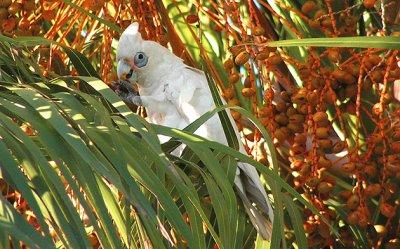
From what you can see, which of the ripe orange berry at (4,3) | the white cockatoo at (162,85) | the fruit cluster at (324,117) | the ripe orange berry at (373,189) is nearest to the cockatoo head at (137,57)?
the white cockatoo at (162,85)

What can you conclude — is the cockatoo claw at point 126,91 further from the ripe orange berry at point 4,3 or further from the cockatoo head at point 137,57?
the ripe orange berry at point 4,3

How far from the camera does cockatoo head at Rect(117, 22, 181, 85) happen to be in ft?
7.50

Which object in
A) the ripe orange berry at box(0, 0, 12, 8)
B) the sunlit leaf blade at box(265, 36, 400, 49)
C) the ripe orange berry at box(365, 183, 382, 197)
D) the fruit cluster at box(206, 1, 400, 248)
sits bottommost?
the ripe orange berry at box(365, 183, 382, 197)

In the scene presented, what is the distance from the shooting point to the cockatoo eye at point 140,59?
2305 mm

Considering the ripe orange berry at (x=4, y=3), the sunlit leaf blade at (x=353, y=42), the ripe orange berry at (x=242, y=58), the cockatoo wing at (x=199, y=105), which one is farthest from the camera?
the ripe orange berry at (x=4, y=3)

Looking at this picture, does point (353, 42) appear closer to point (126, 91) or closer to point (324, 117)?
point (324, 117)

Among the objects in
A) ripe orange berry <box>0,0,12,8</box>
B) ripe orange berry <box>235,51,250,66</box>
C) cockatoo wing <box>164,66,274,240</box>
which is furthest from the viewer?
ripe orange berry <box>0,0,12,8</box>

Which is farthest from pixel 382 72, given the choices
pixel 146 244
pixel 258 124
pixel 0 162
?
pixel 0 162

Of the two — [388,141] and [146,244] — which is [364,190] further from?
[146,244]

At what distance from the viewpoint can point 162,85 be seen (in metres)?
2.32

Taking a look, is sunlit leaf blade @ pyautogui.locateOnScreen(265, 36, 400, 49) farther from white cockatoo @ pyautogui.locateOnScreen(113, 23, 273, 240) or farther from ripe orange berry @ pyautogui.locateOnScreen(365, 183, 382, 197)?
ripe orange berry @ pyautogui.locateOnScreen(365, 183, 382, 197)

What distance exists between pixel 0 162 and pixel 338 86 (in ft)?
4.65

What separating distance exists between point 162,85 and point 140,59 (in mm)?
79

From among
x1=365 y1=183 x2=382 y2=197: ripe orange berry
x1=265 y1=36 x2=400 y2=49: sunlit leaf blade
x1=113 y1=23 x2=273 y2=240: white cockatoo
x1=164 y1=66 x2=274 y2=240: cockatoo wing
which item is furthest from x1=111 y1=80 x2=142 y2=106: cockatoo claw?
x1=265 y1=36 x2=400 y2=49: sunlit leaf blade
